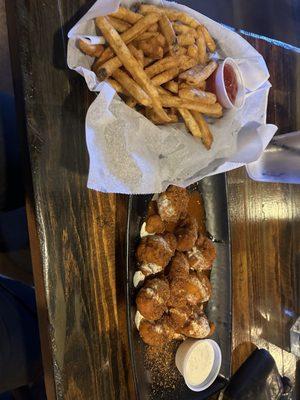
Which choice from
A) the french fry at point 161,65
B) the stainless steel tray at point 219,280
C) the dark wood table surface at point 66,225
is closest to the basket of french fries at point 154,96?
the french fry at point 161,65

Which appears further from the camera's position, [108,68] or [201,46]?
[201,46]

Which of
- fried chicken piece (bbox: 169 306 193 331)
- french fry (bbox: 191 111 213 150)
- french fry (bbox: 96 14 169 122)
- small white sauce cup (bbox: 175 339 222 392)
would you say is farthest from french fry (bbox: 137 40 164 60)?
small white sauce cup (bbox: 175 339 222 392)

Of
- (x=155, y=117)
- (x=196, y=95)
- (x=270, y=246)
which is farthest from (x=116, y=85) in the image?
(x=270, y=246)

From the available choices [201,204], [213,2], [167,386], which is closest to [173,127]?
[201,204]

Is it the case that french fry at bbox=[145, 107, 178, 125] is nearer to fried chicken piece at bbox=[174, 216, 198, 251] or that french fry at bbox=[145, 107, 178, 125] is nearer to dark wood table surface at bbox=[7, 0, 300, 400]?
dark wood table surface at bbox=[7, 0, 300, 400]

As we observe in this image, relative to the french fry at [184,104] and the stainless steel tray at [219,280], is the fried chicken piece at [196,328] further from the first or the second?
the french fry at [184,104]

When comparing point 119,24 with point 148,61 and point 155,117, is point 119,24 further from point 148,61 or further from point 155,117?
point 155,117
